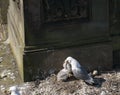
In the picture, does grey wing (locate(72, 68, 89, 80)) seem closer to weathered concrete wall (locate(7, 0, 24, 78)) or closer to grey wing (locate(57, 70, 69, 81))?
grey wing (locate(57, 70, 69, 81))

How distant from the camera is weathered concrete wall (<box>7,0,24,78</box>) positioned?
619 centimetres

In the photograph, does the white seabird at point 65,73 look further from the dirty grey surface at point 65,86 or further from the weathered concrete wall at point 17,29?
the weathered concrete wall at point 17,29

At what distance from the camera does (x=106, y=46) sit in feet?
21.0

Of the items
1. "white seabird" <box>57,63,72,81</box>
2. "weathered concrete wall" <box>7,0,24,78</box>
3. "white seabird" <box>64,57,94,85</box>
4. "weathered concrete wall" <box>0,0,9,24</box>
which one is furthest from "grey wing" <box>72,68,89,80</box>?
"weathered concrete wall" <box>0,0,9,24</box>

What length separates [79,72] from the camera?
6004mm

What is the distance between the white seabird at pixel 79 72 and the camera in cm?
600

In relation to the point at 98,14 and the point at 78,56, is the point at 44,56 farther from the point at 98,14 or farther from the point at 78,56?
the point at 98,14

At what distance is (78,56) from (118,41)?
0.69 metres

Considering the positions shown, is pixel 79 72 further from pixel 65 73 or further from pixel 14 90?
pixel 14 90

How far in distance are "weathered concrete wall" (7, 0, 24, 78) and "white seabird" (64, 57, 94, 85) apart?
0.74 metres

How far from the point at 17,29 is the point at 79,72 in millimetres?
1302

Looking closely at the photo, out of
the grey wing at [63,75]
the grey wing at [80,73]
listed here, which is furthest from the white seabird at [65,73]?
the grey wing at [80,73]

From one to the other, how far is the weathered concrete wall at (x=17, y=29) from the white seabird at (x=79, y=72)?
2.43 feet

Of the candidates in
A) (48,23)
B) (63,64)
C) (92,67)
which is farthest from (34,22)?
(92,67)
